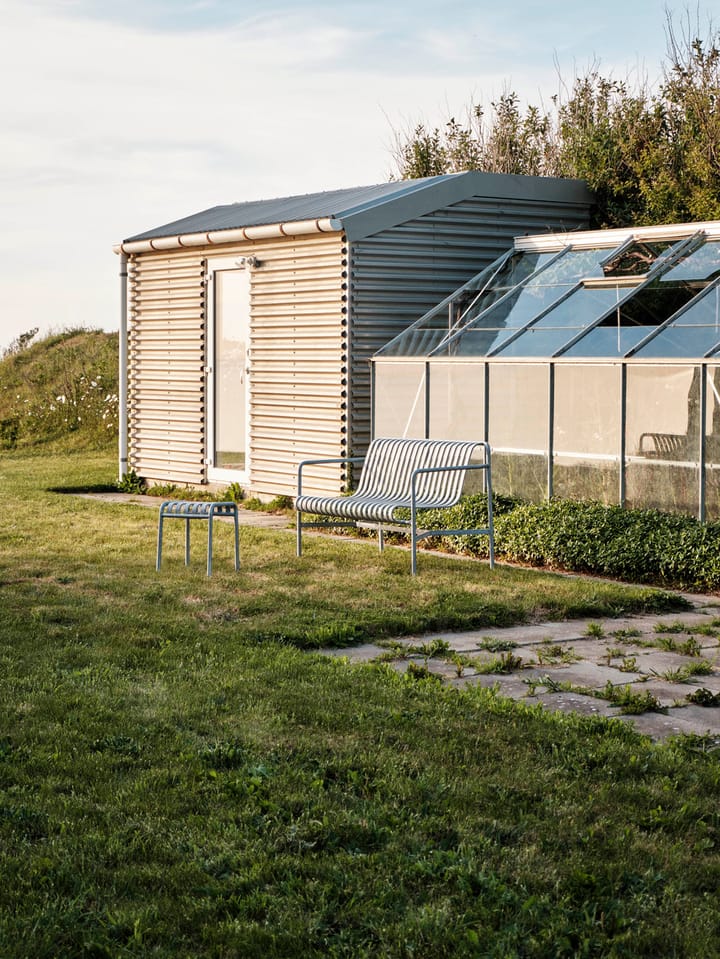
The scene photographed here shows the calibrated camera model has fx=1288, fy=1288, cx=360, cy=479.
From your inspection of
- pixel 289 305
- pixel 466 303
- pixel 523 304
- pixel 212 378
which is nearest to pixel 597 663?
pixel 523 304

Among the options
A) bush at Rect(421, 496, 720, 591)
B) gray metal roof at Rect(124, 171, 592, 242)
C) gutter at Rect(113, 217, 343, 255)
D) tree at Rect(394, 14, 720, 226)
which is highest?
tree at Rect(394, 14, 720, 226)

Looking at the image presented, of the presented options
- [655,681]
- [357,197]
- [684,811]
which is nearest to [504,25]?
[357,197]

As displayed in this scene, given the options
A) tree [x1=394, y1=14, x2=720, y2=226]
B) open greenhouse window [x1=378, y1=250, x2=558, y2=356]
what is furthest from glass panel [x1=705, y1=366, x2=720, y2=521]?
tree [x1=394, y1=14, x2=720, y2=226]

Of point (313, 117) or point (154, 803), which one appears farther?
point (313, 117)

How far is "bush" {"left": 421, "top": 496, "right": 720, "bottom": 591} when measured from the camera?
8969mm

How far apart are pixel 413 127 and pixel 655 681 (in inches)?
806

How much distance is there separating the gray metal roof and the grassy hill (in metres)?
6.11

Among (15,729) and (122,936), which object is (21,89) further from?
(122,936)

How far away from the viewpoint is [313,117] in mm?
18156

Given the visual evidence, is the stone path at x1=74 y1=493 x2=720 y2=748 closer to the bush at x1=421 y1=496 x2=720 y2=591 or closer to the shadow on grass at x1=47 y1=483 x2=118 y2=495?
the bush at x1=421 y1=496 x2=720 y2=591

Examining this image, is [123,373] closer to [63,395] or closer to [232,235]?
[232,235]

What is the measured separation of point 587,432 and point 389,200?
157 inches

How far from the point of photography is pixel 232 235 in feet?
46.3

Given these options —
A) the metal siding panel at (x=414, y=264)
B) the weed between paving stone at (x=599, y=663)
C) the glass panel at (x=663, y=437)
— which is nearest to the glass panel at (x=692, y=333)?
the glass panel at (x=663, y=437)
